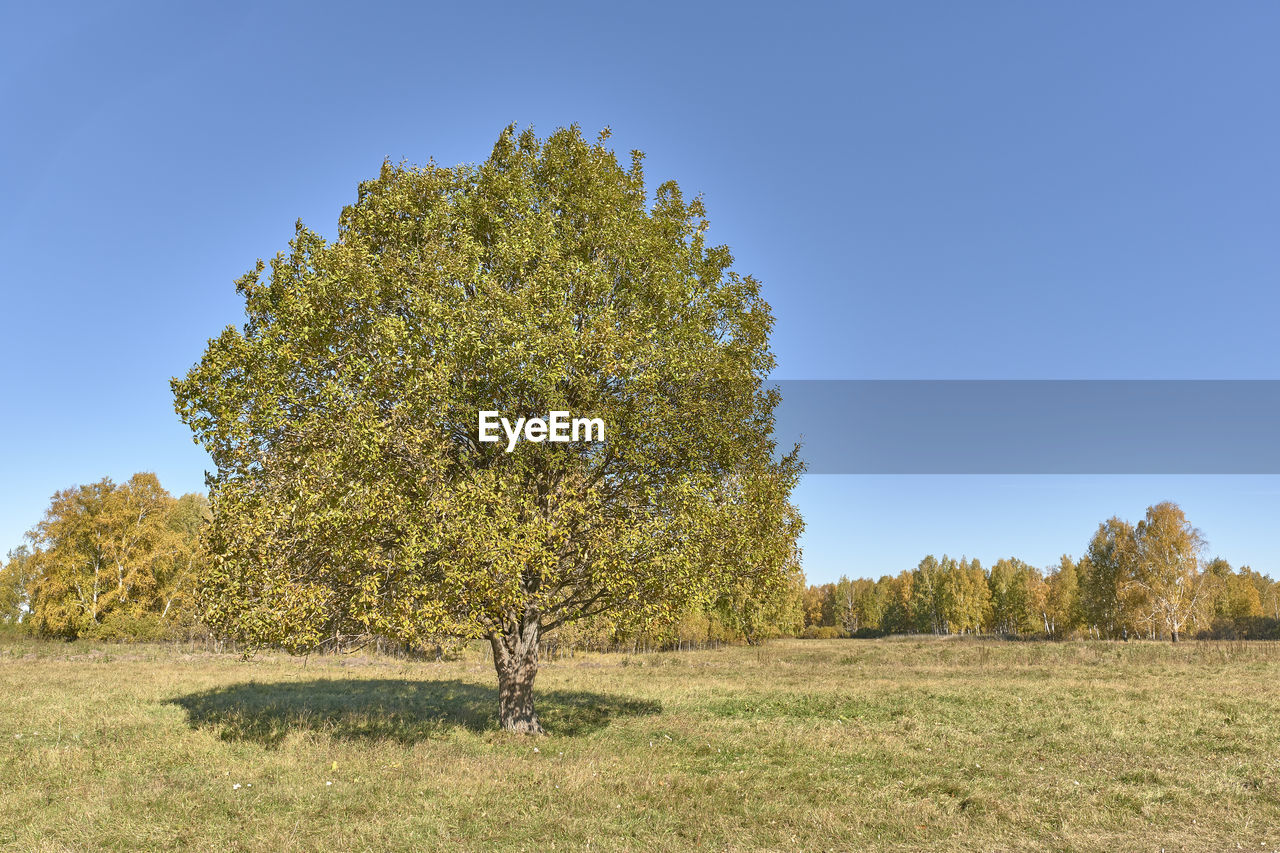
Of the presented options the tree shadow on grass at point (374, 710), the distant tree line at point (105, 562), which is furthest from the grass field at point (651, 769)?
the distant tree line at point (105, 562)

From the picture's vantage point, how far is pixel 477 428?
738 inches

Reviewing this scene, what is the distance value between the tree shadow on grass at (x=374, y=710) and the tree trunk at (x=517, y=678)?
42.0 inches

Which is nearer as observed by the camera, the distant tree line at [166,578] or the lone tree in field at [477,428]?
the lone tree in field at [477,428]

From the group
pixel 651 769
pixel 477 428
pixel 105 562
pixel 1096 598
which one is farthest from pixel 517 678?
pixel 1096 598

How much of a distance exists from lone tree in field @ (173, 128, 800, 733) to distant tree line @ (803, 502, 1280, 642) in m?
75.2

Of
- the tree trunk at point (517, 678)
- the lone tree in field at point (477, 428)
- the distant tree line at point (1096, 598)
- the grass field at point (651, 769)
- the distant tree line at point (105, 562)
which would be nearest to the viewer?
the grass field at point (651, 769)

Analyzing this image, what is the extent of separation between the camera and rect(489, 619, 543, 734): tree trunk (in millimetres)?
19750

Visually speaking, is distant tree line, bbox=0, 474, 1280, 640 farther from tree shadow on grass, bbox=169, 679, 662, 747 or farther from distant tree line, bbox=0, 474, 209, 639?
tree shadow on grass, bbox=169, 679, 662, 747

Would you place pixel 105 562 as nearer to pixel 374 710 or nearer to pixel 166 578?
pixel 166 578

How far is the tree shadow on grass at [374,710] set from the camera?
19.9 m

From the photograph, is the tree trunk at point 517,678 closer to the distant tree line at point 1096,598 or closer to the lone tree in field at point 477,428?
the lone tree in field at point 477,428

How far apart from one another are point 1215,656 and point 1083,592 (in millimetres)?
58618

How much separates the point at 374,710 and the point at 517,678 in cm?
781

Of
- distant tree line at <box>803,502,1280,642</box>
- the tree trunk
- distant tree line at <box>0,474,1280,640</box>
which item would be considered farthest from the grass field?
distant tree line at <box>803,502,1280,642</box>
